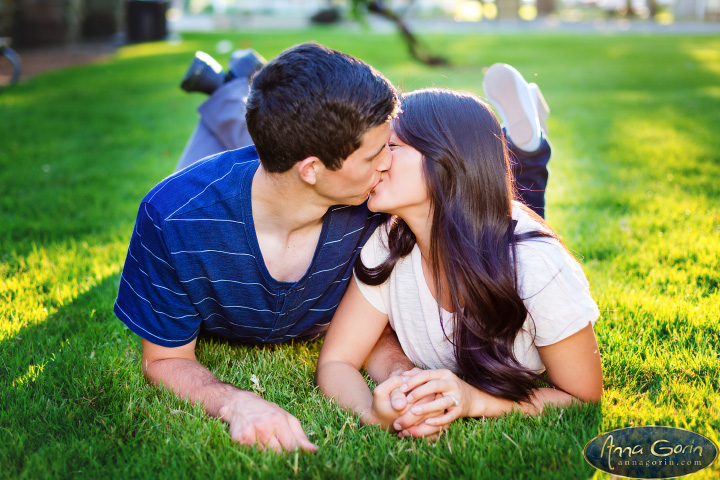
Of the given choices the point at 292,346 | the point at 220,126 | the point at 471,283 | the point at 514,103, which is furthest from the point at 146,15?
the point at 471,283

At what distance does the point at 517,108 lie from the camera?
11.5 ft

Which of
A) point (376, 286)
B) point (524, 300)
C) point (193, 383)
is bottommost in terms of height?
point (193, 383)

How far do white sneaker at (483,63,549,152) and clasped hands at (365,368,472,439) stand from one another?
1.69 m

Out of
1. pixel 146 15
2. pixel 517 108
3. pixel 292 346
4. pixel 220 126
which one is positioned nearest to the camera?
pixel 292 346

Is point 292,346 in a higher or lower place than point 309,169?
lower

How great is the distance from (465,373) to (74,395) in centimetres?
154

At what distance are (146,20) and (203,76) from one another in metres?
17.5

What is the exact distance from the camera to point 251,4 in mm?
56156

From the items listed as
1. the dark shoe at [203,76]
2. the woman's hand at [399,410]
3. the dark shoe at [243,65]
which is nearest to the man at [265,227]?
the woman's hand at [399,410]

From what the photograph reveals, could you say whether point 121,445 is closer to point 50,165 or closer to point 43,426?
point 43,426

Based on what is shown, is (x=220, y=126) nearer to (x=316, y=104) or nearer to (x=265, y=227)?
(x=265, y=227)

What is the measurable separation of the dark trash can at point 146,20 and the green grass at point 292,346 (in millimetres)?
12080

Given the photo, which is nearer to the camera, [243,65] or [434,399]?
[434,399]

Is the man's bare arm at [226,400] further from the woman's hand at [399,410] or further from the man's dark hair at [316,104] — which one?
the man's dark hair at [316,104]
